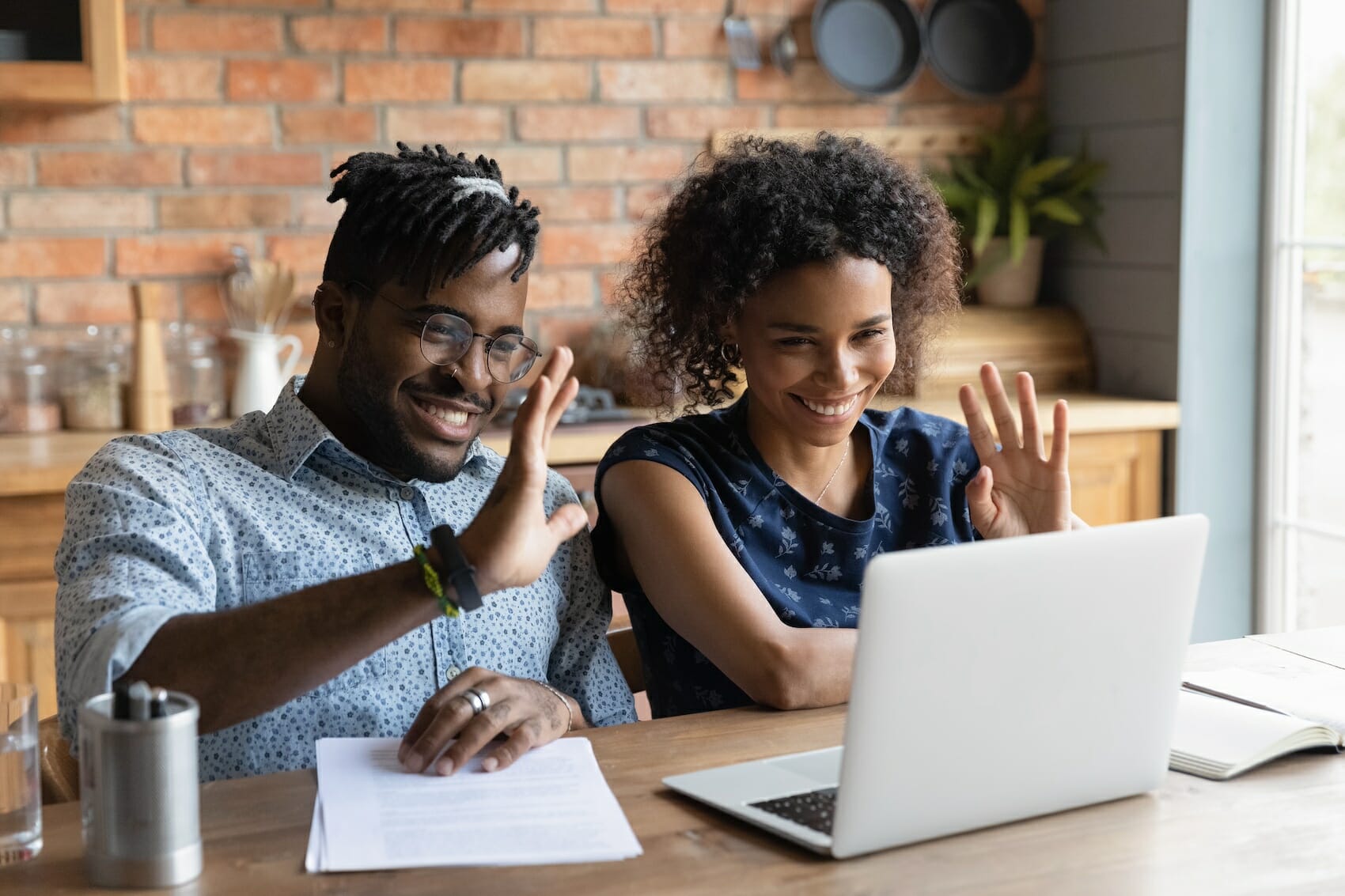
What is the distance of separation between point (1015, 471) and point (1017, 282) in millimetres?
1989

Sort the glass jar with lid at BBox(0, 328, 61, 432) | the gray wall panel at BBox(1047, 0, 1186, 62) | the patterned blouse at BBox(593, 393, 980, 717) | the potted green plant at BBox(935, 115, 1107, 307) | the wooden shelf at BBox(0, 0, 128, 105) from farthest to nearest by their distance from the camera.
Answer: the potted green plant at BBox(935, 115, 1107, 307)
the gray wall panel at BBox(1047, 0, 1186, 62)
the glass jar with lid at BBox(0, 328, 61, 432)
the wooden shelf at BBox(0, 0, 128, 105)
the patterned blouse at BBox(593, 393, 980, 717)

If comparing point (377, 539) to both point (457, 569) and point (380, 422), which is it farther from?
point (457, 569)

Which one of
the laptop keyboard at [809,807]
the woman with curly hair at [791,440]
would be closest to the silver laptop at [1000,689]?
the laptop keyboard at [809,807]

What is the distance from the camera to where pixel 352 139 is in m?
3.25

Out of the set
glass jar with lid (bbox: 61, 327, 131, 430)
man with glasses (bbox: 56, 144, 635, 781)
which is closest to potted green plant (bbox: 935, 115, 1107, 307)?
glass jar with lid (bbox: 61, 327, 131, 430)

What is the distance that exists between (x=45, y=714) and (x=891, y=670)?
7.23ft

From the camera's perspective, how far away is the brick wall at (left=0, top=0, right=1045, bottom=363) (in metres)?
3.10

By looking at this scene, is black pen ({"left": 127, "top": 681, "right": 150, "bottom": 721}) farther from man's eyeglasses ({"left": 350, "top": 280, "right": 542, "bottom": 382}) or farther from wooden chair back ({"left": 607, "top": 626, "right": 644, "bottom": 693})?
wooden chair back ({"left": 607, "top": 626, "right": 644, "bottom": 693})

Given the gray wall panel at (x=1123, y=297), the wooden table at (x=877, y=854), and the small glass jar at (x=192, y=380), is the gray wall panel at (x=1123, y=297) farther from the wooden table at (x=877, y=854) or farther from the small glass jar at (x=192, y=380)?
the wooden table at (x=877, y=854)

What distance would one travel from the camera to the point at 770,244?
1760 millimetres

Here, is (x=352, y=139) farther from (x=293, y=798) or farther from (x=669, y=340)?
(x=293, y=798)

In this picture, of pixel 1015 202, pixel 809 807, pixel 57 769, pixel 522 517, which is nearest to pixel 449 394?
pixel 522 517

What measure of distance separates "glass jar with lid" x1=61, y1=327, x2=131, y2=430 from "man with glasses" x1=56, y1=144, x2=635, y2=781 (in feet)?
4.78

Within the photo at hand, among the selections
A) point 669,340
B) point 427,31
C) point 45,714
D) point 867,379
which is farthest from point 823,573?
point 427,31
